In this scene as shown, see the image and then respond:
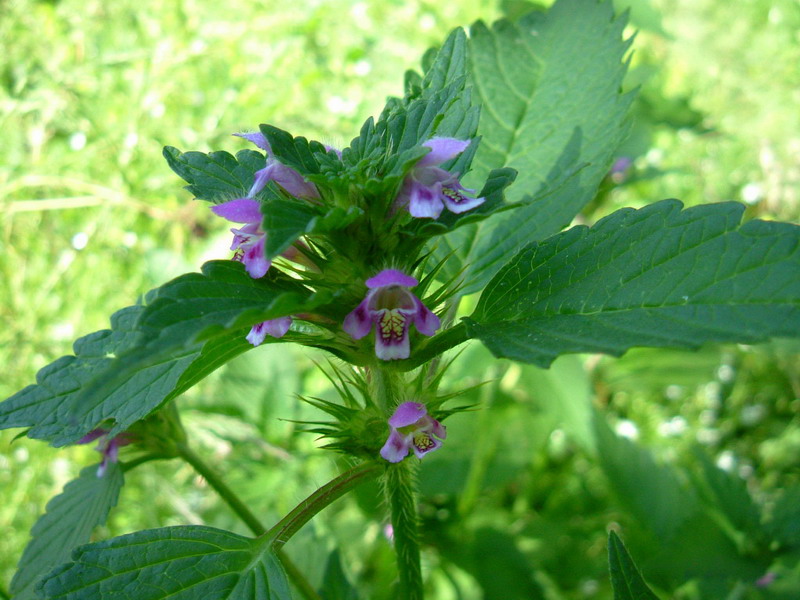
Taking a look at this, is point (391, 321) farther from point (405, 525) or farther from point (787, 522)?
A: point (787, 522)

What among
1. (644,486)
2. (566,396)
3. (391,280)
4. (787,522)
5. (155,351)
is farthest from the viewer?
(566,396)

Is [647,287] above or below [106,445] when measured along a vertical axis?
below

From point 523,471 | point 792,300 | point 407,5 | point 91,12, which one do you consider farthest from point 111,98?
point 792,300

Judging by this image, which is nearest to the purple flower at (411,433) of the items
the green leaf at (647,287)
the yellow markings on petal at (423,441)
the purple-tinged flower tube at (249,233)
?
the yellow markings on petal at (423,441)

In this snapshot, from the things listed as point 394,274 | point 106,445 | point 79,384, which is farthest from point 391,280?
point 106,445

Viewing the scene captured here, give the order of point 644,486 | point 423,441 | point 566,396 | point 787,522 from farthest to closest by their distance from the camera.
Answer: point 566,396 < point 644,486 < point 787,522 < point 423,441
